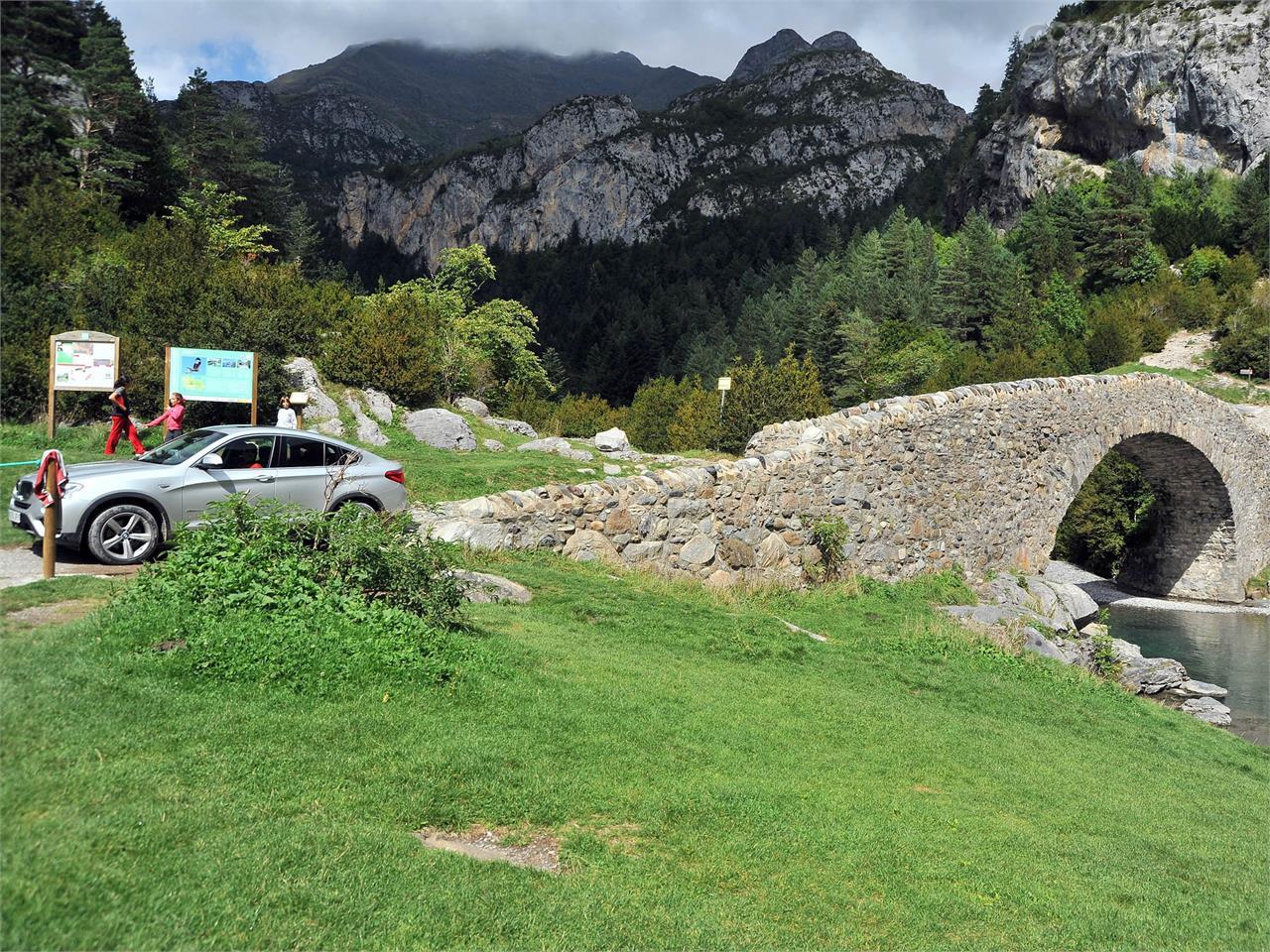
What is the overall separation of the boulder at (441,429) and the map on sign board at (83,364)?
7963 mm

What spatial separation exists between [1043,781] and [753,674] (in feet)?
8.00

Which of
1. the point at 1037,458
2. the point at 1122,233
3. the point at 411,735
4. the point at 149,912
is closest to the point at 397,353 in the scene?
the point at 1037,458

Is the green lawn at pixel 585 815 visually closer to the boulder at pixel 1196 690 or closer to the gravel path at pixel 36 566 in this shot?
the gravel path at pixel 36 566

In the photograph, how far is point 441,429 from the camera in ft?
72.4

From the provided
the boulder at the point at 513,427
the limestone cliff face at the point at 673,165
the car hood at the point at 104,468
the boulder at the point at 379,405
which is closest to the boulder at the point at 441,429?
the boulder at the point at 379,405

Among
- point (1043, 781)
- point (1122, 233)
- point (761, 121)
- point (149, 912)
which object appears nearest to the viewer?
point (149, 912)

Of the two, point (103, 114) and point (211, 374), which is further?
point (103, 114)

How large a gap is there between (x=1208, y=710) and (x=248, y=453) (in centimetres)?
1440

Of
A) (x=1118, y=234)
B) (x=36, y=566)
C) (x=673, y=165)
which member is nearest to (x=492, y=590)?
(x=36, y=566)

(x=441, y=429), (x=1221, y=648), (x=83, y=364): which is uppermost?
(x=83, y=364)

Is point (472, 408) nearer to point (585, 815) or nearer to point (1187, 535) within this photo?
point (585, 815)

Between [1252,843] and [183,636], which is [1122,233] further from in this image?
[183,636]

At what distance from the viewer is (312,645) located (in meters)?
5.17

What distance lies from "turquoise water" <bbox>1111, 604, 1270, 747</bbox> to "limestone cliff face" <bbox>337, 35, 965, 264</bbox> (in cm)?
12289
